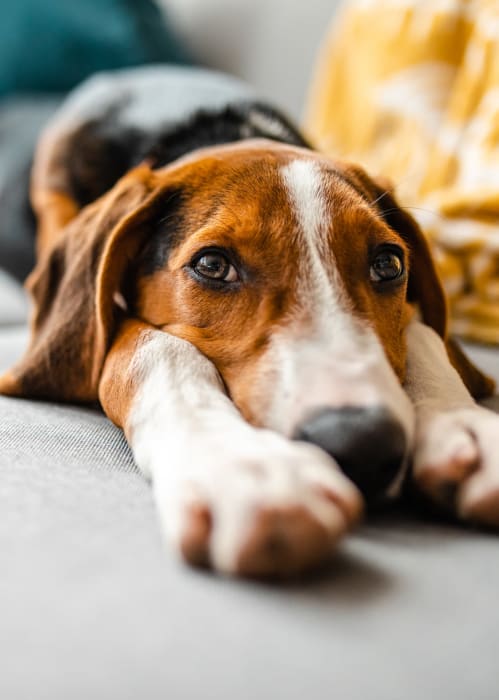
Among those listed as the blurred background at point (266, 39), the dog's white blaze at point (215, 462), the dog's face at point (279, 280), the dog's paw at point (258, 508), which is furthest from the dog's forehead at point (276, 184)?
the blurred background at point (266, 39)

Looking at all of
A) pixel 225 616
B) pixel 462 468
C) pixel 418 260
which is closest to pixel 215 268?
pixel 418 260

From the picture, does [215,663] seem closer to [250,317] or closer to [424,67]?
[250,317]

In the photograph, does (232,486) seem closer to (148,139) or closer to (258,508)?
(258,508)

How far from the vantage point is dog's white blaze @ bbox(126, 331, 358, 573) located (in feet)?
3.85

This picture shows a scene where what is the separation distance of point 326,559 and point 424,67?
10.3 ft

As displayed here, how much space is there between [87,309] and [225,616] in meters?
1.18

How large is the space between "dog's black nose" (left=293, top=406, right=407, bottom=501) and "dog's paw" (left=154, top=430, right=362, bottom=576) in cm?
3

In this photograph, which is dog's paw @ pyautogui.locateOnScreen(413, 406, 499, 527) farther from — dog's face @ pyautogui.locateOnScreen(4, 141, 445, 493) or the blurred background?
the blurred background

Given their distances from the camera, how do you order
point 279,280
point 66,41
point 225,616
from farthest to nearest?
point 66,41
point 279,280
point 225,616

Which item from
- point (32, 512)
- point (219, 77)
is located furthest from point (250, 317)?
point (219, 77)

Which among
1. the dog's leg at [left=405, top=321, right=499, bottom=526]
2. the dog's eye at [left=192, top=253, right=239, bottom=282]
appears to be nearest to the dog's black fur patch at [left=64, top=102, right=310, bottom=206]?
the dog's eye at [left=192, top=253, right=239, bottom=282]

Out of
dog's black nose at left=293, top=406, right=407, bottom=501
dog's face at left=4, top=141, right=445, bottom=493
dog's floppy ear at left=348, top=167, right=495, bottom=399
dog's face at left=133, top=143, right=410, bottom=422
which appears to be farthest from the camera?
dog's floppy ear at left=348, top=167, right=495, bottom=399

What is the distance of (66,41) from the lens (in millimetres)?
4852

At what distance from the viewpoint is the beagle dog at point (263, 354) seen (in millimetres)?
1229
